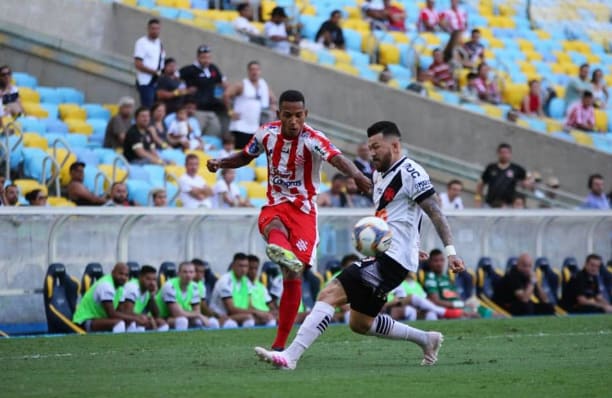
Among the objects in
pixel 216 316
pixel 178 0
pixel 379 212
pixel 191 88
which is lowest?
pixel 216 316

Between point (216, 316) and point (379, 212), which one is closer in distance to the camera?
point (379, 212)

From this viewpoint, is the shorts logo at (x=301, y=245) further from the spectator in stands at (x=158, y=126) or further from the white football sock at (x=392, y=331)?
the spectator in stands at (x=158, y=126)

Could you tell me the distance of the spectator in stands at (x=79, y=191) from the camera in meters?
17.7

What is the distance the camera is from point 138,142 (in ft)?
65.4

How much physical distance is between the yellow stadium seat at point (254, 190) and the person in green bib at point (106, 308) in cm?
460

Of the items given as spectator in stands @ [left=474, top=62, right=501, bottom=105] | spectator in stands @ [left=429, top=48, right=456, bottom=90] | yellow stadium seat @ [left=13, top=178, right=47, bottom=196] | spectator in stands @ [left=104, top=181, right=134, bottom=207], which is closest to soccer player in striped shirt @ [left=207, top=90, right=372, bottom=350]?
spectator in stands @ [left=104, top=181, right=134, bottom=207]

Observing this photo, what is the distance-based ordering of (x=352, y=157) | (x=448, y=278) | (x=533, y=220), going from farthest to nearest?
1. (x=352, y=157)
2. (x=533, y=220)
3. (x=448, y=278)

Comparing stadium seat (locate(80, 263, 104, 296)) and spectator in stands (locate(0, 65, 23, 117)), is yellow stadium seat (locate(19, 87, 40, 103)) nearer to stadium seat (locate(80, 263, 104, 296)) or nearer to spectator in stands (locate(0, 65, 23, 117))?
spectator in stands (locate(0, 65, 23, 117))

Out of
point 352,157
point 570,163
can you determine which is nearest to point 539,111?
point 570,163

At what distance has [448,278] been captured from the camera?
63.8 ft

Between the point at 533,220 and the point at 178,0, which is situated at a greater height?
the point at 178,0

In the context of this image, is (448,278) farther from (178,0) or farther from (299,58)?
(178,0)

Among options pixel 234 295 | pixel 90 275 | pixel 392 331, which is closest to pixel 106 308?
pixel 90 275

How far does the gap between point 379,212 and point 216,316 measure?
722cm
